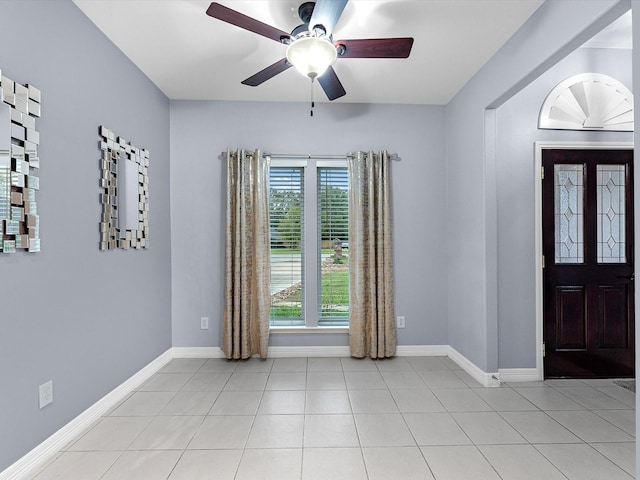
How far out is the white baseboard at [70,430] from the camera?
1.90 metres

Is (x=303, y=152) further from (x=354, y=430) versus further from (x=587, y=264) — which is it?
(x=587, y=264)

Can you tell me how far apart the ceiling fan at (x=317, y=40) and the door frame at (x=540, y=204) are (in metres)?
1.70

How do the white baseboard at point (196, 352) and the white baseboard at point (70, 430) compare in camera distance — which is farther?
the white baseboard at point (196, 352)

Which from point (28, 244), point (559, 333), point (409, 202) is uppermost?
point (409, 202)

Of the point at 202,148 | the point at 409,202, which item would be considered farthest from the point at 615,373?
the point at 202,148

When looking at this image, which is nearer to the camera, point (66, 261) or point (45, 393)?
point (45, 393)

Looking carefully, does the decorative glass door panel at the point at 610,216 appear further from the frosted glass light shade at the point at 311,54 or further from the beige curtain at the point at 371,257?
the frosted glass light shade at the point at 311,54

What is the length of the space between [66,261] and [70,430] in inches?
40.4

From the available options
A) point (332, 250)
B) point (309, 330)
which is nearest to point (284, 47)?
point (332, 250)

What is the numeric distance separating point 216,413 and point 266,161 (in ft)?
7.72

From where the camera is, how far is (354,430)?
2.41 m

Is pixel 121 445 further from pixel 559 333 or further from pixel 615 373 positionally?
pixel 615 373

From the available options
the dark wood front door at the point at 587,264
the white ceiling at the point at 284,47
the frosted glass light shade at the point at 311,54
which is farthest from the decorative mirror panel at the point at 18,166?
the dark wood front door at the point at 587,264

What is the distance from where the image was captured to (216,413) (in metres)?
2.66
